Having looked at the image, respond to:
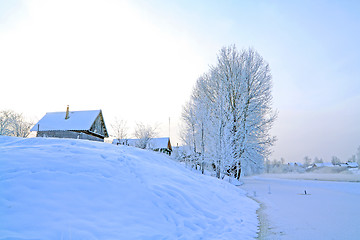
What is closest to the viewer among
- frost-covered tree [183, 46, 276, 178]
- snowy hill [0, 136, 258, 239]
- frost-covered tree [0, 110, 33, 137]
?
snowy hill [0, 136, 258, 239]

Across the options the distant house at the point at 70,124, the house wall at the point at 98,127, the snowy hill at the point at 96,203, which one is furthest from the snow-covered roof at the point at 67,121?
the snowy hill at the point at 96,203

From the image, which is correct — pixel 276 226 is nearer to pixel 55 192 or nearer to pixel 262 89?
pixel 55 192

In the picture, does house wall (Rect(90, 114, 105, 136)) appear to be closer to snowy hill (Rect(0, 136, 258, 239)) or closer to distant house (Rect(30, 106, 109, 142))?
distant house (Rect(30, 106, 109, 142))

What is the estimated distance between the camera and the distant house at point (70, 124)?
25766 mm

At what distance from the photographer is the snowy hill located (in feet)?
9.24

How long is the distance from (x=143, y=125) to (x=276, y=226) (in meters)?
24.0

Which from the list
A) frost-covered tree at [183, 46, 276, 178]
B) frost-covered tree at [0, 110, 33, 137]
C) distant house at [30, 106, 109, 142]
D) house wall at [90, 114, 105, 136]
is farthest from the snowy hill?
frost-covered tree at [0, 110, 33, 137]

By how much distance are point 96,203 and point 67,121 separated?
88.0 ft

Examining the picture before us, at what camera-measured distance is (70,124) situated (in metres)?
26.7

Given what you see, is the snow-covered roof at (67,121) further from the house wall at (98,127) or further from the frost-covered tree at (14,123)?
the frost-covered tree at (14,123)

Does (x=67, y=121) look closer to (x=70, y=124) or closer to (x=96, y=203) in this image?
(x=70, y=124)

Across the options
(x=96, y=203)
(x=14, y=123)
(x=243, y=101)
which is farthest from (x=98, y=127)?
(x=96, y=203)

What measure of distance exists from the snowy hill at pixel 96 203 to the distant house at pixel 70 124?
21217 mm

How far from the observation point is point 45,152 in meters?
4.88
